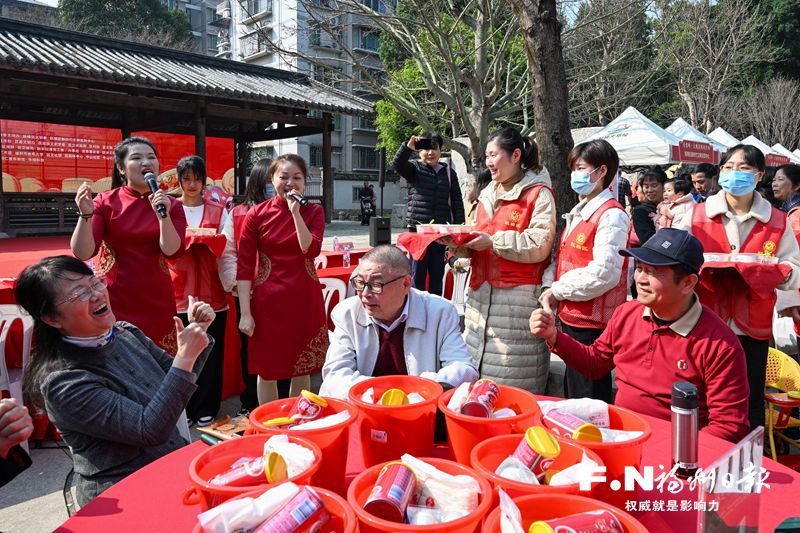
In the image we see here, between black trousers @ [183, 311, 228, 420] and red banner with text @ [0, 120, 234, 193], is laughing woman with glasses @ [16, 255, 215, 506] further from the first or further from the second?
red banner with text @ [0, 120, 234, 193]

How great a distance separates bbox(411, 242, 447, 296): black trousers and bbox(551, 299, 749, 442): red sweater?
11.8ft

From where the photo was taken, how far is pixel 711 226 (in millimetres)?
2850

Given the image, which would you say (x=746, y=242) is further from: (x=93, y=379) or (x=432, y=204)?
(x=432, y=204)

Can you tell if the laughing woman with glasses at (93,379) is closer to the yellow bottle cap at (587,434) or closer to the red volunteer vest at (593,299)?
the yellow bottle cap at (587,434)

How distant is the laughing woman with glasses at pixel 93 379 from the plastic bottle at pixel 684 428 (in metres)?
1.32

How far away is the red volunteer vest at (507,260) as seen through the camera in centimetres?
302

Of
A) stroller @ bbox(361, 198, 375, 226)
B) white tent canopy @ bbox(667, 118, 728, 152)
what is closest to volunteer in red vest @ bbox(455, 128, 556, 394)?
white tent canopy @ bbox(667, 118, 728, 152)

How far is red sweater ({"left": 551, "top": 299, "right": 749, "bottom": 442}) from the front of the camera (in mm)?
1780

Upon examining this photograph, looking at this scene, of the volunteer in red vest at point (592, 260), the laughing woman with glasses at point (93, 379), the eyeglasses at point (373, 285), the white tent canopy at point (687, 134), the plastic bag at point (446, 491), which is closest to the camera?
the plastic bag at point (446, 491)

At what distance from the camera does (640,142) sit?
11680 mm

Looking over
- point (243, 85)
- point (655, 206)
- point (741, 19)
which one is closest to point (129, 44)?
point (243, 85)

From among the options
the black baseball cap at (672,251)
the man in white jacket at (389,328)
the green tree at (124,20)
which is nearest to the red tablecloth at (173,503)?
the man in white jacket at (389,328)

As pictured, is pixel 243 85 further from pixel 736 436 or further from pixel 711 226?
pixel 736 436

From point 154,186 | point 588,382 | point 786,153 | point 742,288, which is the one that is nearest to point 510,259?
point 588,382
